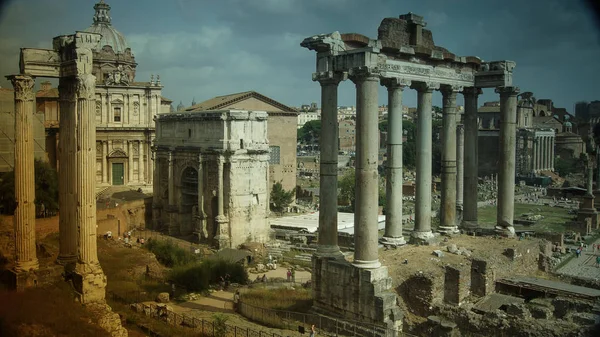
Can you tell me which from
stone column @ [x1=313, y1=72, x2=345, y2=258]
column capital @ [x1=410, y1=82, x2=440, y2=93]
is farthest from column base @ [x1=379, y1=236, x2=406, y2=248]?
column capital @ [x1=410, y1=82, x2=440, y2=93]

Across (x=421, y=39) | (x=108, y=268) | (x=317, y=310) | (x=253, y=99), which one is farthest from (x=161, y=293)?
(x=253, y=99)

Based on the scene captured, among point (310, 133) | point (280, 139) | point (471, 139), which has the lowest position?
A: point (471, 139)

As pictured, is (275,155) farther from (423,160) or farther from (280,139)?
(423,160)

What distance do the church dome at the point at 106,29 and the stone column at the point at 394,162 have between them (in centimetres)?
3807

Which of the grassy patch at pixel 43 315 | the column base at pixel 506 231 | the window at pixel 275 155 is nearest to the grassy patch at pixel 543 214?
the window at pixel 275 155

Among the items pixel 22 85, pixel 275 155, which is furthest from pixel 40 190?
pixel 275 155

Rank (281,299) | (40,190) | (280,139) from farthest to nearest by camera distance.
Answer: (280,139)
(40,190)
(281,299)

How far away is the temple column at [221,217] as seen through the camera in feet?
110

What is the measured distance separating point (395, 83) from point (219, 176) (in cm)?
1844

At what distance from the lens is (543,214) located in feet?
177

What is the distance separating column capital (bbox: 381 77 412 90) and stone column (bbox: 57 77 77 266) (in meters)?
9.50

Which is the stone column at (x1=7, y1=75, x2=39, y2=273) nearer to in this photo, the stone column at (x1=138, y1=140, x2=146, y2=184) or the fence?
the fence

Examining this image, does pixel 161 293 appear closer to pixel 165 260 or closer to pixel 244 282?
pixel 244 282

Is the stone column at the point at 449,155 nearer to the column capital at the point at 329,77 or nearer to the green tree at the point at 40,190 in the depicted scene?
the column capital at the point at 329,77
